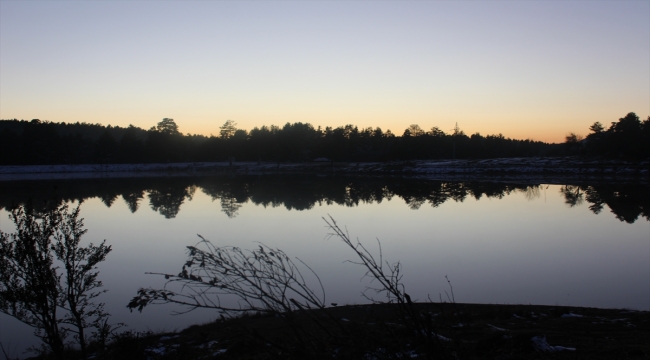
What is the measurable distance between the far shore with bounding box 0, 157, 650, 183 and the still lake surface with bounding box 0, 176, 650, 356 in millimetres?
22681

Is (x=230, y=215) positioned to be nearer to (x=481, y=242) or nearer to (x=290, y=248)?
(x=290, y=248)

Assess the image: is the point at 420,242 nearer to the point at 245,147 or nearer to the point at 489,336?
the point at 489,336

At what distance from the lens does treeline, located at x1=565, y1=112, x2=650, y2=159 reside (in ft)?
159

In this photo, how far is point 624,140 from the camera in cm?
5128

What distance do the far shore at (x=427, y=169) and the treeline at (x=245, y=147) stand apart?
378 centimetres

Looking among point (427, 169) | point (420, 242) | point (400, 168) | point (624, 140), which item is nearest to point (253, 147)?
point (400, 168)

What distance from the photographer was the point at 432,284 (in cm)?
951

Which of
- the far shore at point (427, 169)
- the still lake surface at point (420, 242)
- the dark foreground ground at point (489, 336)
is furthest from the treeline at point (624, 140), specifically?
the dark foreground ground at point (489, 336)

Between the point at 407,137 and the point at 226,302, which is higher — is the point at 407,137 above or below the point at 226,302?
above

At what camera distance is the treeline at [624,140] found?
48562 mm

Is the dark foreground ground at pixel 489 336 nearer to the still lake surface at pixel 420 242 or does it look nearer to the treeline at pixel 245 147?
the still lake surface at pixel 420 242

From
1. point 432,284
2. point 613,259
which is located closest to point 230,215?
point 432,284

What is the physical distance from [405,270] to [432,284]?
47.7 inches

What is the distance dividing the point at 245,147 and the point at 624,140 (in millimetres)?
63472
